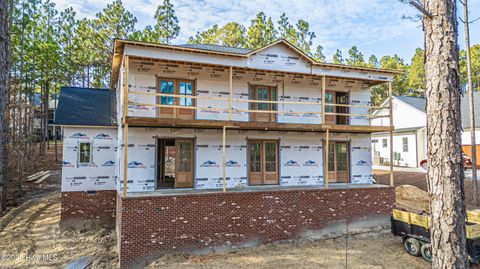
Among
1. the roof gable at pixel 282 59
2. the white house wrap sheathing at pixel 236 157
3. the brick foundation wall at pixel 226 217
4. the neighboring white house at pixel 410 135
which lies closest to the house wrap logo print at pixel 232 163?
the white house wrap sheathing at pixel 236 157

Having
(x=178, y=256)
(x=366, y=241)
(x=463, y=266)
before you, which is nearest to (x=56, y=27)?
(x=178, y=256)

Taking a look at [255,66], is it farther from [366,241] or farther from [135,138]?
[366,241]

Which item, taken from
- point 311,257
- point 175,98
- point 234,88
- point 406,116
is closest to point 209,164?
point 175,98

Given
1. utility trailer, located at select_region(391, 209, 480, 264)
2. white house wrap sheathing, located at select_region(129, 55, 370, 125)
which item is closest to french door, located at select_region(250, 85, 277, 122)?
white house wrap sheathing, located at select_region(129, 55, 370, 125)

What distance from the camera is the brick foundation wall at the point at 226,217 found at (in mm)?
9359

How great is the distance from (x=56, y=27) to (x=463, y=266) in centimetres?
3196

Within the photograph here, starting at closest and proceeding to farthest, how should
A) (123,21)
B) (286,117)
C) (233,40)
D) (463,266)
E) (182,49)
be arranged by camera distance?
(463,266)
(182,49)
(286,117)
(123,21)
(233,40)

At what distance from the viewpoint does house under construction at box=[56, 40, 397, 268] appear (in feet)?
32.6

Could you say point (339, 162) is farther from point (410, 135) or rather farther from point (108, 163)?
point (410, 135)

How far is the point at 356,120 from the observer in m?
14.3

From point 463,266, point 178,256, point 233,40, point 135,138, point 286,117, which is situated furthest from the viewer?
point 233,40

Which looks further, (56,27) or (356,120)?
(56,27)

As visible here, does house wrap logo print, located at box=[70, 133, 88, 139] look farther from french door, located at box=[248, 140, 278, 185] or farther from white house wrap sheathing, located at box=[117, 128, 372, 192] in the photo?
french door, located at box=[248, 140, 278, 185]

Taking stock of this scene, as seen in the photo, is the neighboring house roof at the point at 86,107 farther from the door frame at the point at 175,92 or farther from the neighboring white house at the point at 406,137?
the neighboring white house at the point at 406,137
